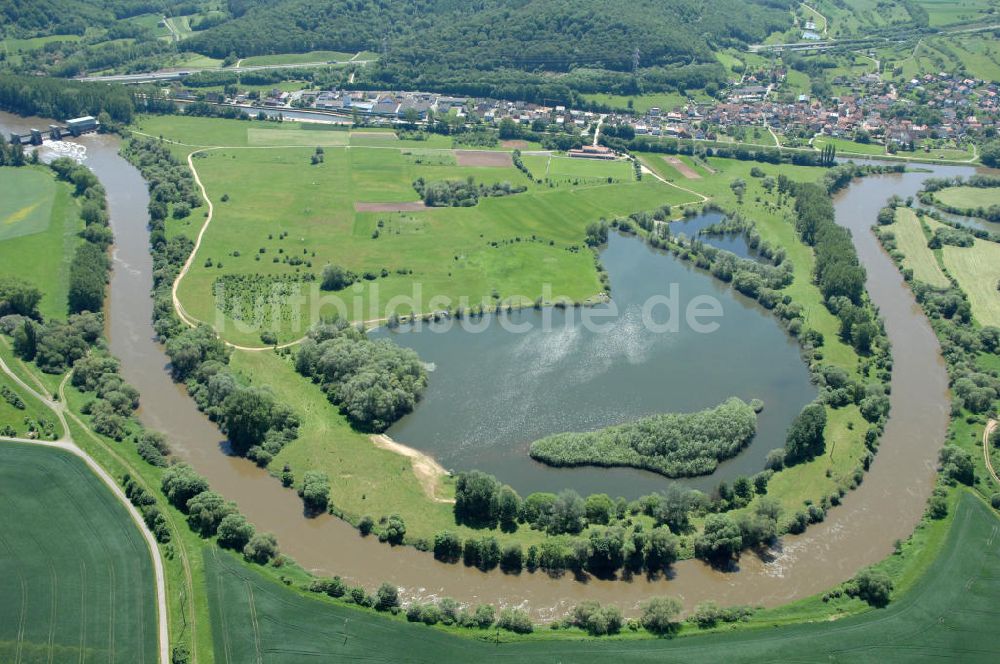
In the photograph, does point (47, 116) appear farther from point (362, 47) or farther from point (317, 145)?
point (362, 47)

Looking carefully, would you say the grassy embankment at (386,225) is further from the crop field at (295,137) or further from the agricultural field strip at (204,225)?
the agricultural field strip at (204,225)

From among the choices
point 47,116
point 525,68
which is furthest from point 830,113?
point 47,116

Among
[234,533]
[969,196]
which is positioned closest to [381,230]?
[234,533]

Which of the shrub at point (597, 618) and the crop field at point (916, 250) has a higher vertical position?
the crop field at point (916, 250)

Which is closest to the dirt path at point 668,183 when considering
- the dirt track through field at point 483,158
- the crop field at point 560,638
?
the dirt track through field at point 483,158

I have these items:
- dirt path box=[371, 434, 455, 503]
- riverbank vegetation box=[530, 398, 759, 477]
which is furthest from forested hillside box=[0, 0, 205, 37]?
riverbank vegetation box=[530, 398, 759, 477]

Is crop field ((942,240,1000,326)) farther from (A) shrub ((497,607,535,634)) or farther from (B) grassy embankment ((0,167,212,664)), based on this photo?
(B) grassy embankment ((0,167,212,664))
